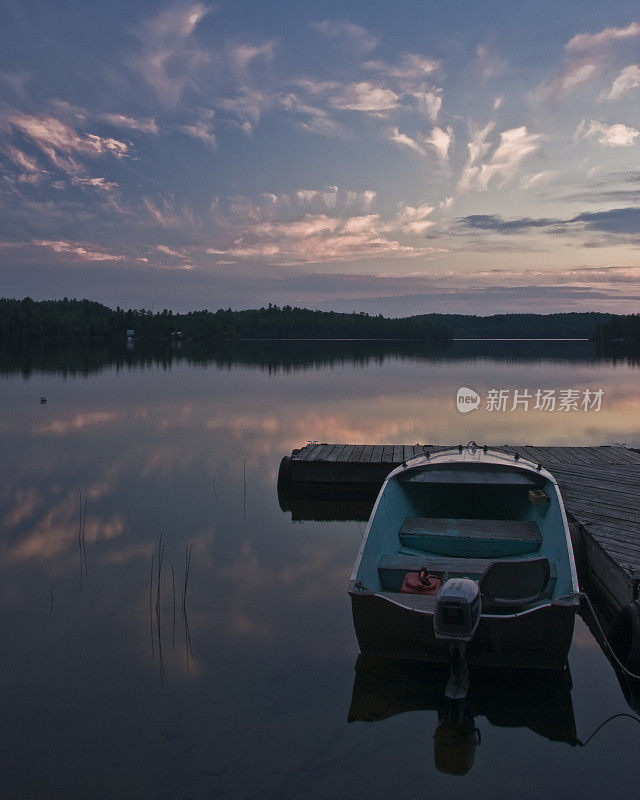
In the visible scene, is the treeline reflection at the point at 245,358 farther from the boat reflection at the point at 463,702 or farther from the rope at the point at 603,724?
the rope at the point at 603,724

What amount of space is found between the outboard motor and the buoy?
1.84 meters

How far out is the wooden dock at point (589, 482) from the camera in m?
7.71

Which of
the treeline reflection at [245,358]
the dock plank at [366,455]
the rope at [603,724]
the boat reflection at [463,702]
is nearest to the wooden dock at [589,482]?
the dock plank at [366,455]

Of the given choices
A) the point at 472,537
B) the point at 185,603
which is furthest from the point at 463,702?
the point at 185,603

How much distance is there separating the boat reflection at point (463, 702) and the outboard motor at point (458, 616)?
33cm

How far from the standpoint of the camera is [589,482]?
11.5 m

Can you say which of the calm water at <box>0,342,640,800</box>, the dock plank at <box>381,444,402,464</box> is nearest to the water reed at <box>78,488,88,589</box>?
the calm water at <box>0,342,640,800</box>

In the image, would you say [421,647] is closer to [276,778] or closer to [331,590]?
[276,778]

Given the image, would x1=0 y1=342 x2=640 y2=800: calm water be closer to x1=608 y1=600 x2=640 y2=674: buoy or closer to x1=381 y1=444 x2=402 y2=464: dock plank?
x1=608 y1=600 x2=640 y2=674: buoy

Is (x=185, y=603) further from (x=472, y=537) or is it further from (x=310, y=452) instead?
(x=310, y=452)

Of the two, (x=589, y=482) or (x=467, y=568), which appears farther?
(x=589, y=482)

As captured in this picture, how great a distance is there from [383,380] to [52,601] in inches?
1486

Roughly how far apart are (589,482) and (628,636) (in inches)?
222

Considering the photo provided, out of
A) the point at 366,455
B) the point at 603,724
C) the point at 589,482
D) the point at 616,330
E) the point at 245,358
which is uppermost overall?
the point at 616,330
